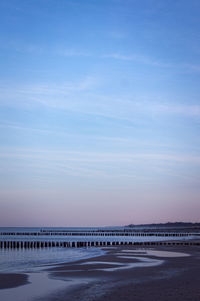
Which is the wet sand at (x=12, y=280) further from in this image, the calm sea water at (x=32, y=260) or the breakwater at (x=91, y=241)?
the breakwater at (x=91, y=241)

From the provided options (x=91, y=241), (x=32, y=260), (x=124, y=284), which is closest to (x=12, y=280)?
(x=124, y=284)

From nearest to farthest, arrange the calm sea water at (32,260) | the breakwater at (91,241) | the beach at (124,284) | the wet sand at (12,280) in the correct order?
the beach at (124,284) < the wet sand at (12,280) < the calm sea water at (32,260) < the breakwater at (91,241)

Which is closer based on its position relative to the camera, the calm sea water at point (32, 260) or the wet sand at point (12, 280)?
the wet sand at point (12, 280)

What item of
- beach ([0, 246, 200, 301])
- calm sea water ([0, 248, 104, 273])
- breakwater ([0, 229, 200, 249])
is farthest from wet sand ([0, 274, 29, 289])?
breakwater ([0, 229, 200, 249])

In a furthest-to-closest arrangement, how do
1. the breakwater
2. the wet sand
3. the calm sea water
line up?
1. the breakwater
2. the calm sea water
3. the wet sand

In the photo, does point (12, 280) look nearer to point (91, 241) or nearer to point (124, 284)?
point (124, 284)

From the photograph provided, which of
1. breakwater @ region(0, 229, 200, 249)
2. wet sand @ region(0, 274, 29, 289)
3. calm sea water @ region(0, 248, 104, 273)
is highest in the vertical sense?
wet sand @ region(0, 274, 29, 289)

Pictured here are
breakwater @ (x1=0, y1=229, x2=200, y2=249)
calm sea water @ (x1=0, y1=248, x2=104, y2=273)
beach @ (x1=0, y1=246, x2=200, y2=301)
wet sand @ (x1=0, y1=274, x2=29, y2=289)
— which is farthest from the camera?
breakwater @ (x1=0, y1=229, x2=200, y2=249)

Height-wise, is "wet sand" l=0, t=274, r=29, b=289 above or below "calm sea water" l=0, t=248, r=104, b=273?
above

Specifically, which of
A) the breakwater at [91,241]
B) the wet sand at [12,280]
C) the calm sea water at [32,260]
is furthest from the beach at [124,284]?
the breakwater at [91,241]

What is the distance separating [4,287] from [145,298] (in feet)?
26.1

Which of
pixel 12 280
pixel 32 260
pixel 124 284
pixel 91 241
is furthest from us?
pixel 91 241

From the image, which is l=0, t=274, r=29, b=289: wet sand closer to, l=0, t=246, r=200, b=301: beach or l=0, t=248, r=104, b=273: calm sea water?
l=0, t=246, r=200, b=301: beach

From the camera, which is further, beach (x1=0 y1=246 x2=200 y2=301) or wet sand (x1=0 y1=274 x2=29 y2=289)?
wet sand (x1=0 y1=274 x2=29 y2=289)
